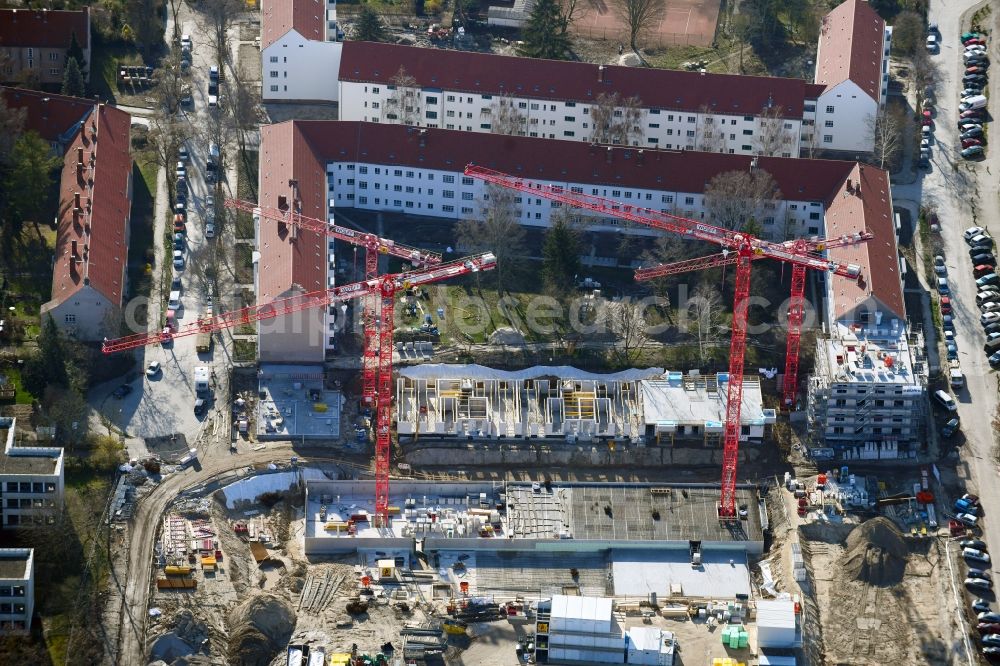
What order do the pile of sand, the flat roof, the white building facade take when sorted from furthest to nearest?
1. the pile of sand
2. the flat roof
3. the white building facade

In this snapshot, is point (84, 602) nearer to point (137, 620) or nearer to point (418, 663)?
point (137, 620)

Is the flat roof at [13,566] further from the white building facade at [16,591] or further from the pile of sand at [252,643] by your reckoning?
the pile of sand at [252,643]

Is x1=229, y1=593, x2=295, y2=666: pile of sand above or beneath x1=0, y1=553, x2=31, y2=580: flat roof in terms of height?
beneath

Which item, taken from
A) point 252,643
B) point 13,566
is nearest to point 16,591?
point 13,566

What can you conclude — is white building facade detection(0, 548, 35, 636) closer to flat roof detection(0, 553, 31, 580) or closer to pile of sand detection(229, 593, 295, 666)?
flat roof detection(0, 553, 31, 580)

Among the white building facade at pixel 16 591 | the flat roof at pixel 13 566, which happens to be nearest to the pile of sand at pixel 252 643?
the white building facade at pixel 16 591

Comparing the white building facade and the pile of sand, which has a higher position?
the white building facade

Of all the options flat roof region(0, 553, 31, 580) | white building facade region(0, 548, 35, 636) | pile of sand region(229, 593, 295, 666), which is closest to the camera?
white building facade region(0, 548, 35, 636)

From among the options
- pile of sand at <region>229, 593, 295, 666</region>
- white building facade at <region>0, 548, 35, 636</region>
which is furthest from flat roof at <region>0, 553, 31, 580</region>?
pile of sand at <region>229, 593, 295, 666</region>

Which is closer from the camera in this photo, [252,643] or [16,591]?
[16,591]

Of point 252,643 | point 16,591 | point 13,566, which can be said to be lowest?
point 252,643

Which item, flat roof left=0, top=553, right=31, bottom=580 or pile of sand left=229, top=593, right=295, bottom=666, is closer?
flat roof left=0, top=553, right=31, bottom=580

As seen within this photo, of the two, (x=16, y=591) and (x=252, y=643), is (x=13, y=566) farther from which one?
(x=252, y=643)
